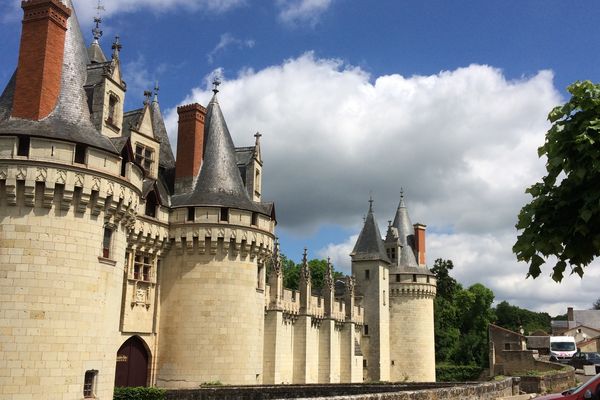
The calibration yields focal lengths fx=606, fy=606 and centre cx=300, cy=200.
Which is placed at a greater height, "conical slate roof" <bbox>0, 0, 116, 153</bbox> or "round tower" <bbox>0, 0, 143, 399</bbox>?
"conical slate roof" <bbox>0, 0, 116, 153</bbox>

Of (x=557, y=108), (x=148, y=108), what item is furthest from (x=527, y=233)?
(x=148, y=108)

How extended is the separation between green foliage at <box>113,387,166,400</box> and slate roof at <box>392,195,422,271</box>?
1359 inches

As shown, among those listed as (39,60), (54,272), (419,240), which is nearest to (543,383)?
(54,272)

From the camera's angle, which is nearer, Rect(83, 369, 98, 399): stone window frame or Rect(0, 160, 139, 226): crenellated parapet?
Rect(0, 160, 139, 226): crenellated parapet

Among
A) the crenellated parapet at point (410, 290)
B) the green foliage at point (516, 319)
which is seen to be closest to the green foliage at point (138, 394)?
the crenellated parapet at point (410, 290)

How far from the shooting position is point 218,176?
26750mm

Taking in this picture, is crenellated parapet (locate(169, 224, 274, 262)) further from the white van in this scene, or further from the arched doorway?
the white van

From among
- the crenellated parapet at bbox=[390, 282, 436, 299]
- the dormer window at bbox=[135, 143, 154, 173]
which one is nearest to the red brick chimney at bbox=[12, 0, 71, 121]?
the dormer window at bbox=[135, 143, 154, 173]

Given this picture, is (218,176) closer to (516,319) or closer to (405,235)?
(405,235)

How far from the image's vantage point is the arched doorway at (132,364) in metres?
23.1

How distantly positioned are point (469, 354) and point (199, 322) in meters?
50.6

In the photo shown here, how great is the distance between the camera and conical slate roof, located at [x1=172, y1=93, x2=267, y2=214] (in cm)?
2593

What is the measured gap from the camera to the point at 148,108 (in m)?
26.1

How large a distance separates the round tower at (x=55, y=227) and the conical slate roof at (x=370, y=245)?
31.5 meters
